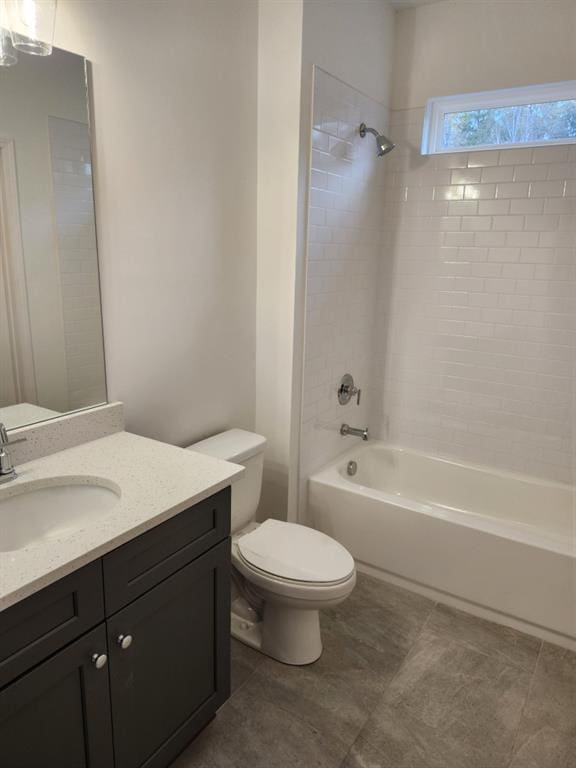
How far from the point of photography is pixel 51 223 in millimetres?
1562

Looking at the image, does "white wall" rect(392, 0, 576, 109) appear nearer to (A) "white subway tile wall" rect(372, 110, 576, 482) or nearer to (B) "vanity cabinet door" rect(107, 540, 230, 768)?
(A) "white subway tile wall" rect(372, 110, 576, 482)

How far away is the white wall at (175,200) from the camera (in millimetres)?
1688

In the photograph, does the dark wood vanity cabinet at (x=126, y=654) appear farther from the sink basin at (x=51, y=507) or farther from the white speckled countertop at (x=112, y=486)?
the sink basin at (x=51, y=507)

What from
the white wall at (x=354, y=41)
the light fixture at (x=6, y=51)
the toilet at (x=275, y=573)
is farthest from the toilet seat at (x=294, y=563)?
the white wall at (x=354, y=41)

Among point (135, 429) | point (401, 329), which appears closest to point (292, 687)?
point (135, 429)

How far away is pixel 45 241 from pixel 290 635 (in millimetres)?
1626

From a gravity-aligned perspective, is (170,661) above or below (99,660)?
below

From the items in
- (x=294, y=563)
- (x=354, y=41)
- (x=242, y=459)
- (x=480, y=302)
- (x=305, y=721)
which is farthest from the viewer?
(x=480, y=302)

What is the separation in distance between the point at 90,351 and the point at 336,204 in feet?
4.50

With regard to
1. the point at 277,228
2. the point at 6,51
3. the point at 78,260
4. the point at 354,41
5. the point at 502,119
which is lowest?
the point at 78,260

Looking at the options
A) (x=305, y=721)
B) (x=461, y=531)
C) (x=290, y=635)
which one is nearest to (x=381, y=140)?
(x=461, y=531)

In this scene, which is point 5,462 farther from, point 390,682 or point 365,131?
point 365,131

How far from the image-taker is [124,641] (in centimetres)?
125

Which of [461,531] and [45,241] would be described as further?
[461,531]
